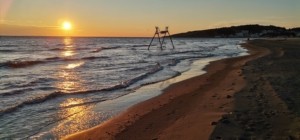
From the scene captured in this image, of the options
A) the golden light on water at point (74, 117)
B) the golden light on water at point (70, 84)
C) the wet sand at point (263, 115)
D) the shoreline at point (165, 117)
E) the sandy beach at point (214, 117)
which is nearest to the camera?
the wet sand at point (263, 115)

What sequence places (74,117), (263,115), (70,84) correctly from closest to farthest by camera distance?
1. (263,115)
2. (74,117)
3. (70,84)

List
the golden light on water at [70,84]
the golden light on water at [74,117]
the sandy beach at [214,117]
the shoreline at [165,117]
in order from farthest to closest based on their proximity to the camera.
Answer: the golden light on water at [70,84] < the golden light on water at [74,117] < the shoreline at [165,117] < the sandy beach at [214,117]

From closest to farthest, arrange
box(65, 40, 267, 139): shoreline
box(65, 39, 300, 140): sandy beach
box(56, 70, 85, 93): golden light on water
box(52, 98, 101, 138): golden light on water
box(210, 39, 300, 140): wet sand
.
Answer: box(210, 39, 300, 140): wet sand, box(65, 39, 300, 140): sandy beach, box(65, 40, 267, 139): shoreline, box(52, 98, 101, 138): golden light on water, box(56, 70, 85, 93): golden light on water

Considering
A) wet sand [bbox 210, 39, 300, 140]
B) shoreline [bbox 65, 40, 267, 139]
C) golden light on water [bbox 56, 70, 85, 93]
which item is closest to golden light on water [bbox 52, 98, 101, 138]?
shoreline [bbox 65, 40, 267, 139]

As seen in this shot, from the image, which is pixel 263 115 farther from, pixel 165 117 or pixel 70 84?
pixel 70 84

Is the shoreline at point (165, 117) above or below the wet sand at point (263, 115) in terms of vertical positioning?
below

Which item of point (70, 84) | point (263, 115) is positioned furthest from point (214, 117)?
point (70, 84)

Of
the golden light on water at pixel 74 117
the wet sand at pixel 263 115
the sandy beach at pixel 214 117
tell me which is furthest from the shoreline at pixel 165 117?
the golden light on water at pixel 74 117

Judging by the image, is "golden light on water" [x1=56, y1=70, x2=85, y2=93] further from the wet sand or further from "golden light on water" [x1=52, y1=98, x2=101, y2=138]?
the wet sand

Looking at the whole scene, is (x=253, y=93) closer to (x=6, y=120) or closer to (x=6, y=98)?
(x=6, y=120)

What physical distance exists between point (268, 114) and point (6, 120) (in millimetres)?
6610

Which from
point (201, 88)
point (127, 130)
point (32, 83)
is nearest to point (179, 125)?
point (127, 130)

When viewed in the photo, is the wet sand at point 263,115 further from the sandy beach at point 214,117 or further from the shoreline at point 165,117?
the shoreline at point 165,117

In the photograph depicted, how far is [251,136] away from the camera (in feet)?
20.3
